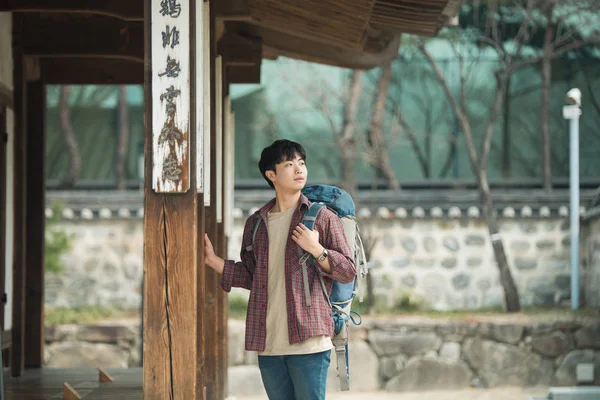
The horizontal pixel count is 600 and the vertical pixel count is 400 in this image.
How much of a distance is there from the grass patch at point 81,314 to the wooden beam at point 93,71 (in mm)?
7145

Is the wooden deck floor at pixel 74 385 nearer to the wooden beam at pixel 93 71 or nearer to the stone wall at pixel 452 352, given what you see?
the wooden beam at pixel 93 71

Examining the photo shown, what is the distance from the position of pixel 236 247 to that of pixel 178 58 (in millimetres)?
12422

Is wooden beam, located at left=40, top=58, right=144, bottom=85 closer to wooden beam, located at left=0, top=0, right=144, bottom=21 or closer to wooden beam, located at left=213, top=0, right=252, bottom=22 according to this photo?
wooden beam, located at left=0, top=0, right=144, bottom=21

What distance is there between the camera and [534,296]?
53.5ft

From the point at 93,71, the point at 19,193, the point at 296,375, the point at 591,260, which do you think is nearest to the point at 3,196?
the point at 19,193

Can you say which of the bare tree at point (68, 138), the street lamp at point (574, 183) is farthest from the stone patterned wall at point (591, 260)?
the bare tree at point (68, 138)

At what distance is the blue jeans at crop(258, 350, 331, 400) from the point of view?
13.6ft

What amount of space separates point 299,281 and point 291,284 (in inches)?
1.5

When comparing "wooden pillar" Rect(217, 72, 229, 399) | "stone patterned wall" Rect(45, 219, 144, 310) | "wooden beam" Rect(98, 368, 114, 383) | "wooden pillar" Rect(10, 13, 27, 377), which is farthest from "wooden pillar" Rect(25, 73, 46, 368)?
"stone patterned wall" Rect(45, 219, 144, 310)

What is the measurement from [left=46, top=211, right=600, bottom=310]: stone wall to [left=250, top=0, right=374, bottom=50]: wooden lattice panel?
921cm

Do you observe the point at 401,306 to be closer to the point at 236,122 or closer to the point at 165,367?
the point at 236,122

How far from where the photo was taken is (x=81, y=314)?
51.9ft

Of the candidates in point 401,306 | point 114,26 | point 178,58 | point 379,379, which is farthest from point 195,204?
point 401,306

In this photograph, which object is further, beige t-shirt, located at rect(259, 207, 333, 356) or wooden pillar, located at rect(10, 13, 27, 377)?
wooden pillar, located at rect(10, 13, 27, 377)
